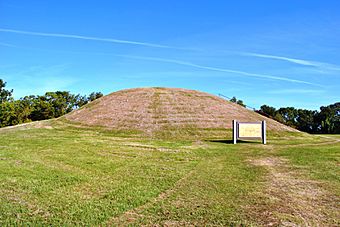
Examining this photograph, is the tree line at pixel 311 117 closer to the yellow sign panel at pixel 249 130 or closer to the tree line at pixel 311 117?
the tree line at pixel 311 117

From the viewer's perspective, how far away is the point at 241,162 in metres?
15.0

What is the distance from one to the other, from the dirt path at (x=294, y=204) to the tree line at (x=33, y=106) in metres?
53.6

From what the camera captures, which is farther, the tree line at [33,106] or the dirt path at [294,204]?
the tree line at [33,106]

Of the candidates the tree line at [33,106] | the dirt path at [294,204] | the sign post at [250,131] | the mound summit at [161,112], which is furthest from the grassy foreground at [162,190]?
the tree line at [33,106]

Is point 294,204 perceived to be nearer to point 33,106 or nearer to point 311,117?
point 33,106

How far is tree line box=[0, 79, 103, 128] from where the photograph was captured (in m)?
53.5

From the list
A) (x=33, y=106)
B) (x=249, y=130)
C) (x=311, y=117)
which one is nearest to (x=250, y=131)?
(x=249, y=130)

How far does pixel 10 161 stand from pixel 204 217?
9.70m

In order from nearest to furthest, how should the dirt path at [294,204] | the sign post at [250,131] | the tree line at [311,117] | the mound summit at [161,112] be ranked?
the dirt path at [294,204] → the sign post at [250,131] → the mound summit at [161,112] → the tree line at [311,117]

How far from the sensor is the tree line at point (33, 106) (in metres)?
53.5

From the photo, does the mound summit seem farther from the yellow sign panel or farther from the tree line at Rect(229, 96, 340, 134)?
the tree line at Rect(229, 96, 340, 134)

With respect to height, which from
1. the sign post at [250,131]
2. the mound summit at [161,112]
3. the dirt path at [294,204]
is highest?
the mound summit at [161,112]

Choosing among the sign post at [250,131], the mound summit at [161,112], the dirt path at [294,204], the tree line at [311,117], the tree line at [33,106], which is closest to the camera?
the dirt path at [294,204]

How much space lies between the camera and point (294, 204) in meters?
8.05
